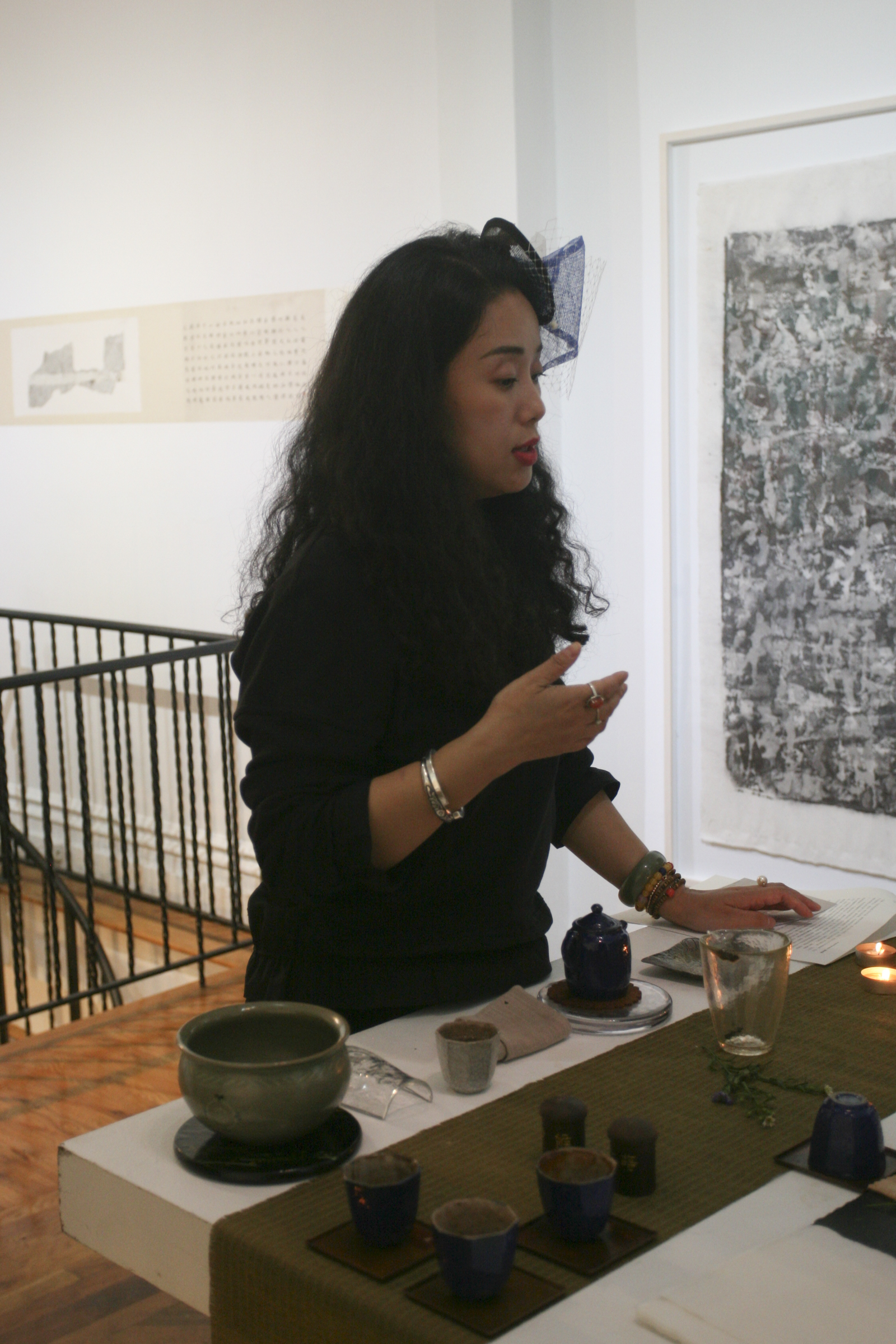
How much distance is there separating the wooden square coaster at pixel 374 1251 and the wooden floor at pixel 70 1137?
1.53m

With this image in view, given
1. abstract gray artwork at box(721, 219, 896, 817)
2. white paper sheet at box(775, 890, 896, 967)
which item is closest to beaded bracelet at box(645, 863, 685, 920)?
white paper sheet at box(775, 890, 896, 967)

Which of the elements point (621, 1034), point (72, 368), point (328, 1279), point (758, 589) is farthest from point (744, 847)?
point (72, 368)

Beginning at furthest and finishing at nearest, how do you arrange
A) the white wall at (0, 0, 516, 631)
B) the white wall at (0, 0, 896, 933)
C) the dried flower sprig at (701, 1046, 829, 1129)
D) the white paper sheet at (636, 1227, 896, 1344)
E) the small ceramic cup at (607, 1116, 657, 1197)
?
the white wall at (0, 0, 516, 631) < the white wall at (0, 0, 896, 933) < the dried flower sprig at (701, 1046, 829, 1129) < the small ceramic cup at (607, 1116, 657, 1197) < the white paper sheet at (636, 1227, 896, 1344)

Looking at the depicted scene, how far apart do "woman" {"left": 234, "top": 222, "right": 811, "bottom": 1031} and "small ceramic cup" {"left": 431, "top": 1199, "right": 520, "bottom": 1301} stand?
46cm

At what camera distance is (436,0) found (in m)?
3.40

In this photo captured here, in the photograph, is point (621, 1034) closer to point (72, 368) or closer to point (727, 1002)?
point (727, 1002)

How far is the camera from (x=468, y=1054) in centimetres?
113

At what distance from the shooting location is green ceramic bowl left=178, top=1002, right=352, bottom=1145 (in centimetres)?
97

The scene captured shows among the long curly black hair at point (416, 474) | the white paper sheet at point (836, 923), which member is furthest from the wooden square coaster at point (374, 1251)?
the white paper sheet at point (836, 923)

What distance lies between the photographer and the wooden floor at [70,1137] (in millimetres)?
2225

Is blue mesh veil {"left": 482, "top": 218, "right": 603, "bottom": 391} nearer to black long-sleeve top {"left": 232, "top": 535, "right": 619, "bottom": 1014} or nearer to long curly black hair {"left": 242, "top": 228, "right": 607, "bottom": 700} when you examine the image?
long curly black hair {"left": 242, "top": 228, "right": 607, "bottom": 700}

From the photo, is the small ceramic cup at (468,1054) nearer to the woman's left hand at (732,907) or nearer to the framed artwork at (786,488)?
the woman's left hand at (732,907)

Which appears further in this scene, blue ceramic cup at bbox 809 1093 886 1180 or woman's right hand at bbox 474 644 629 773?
woman's right hand at bbox 474 644 629 773

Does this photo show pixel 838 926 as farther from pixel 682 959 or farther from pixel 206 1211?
pixel 206 1211
